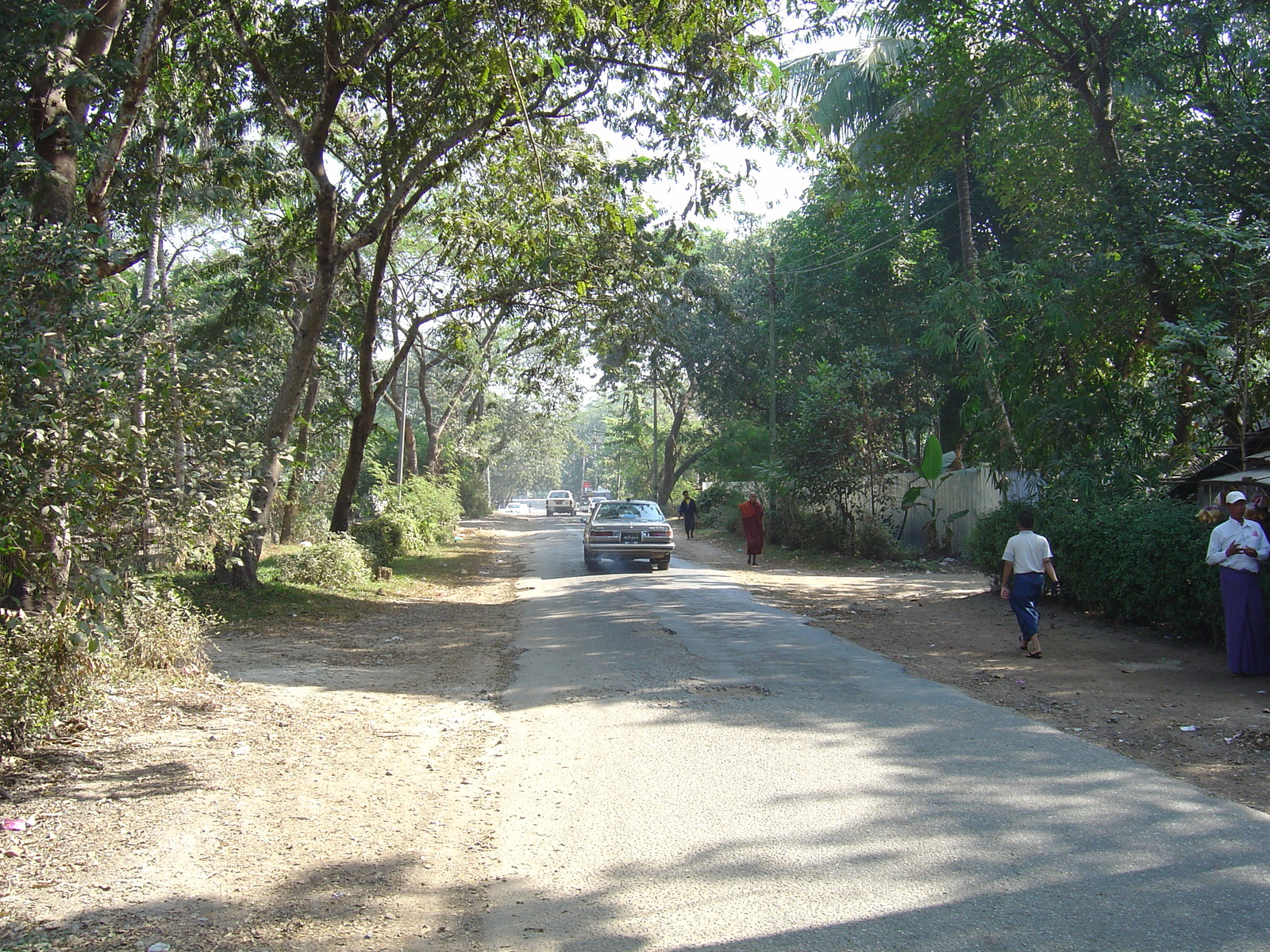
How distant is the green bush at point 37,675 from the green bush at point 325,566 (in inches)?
411

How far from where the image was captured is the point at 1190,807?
17.3 ft

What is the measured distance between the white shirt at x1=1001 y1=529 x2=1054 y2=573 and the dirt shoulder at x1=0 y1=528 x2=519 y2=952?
5492mm

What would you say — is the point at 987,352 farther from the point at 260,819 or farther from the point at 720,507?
the point at 720,507

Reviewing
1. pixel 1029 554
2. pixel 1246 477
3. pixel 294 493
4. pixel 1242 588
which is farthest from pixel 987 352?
pixel 294 493

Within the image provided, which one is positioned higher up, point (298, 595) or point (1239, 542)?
point (1239, 542)

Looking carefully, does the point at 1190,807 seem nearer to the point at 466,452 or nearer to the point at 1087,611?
the point at 1087,611

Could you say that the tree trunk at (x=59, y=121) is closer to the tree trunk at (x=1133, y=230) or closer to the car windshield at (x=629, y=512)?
the tree trunk at (x=1133, y=230)

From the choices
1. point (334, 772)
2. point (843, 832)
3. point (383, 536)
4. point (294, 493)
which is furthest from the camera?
point (294, 493)

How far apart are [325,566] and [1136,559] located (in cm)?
1262

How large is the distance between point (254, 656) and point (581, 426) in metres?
138

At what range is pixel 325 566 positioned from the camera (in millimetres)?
16734

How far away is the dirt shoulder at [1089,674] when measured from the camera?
662 cm

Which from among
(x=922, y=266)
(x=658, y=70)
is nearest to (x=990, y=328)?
(x=658, y=70)

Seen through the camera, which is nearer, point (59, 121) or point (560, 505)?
point (59, 121)
